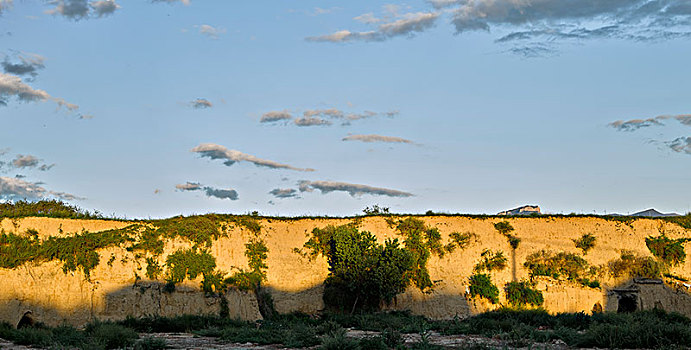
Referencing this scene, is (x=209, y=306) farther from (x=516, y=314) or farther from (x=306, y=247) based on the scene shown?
(x=516, y=314)

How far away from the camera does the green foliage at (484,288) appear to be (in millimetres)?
32469

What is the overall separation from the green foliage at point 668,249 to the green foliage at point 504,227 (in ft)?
23.3

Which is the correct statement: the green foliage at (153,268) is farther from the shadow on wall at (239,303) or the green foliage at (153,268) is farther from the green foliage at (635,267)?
the green foliage at (635,267)

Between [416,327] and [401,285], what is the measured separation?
769cm

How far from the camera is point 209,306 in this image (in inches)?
1155

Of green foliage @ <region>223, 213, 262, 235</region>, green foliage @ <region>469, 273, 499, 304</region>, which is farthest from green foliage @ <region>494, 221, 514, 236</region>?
green foliage @ <region>223, 213, 262, 235</region>

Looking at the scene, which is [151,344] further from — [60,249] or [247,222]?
[247,222]

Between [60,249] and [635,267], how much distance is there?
89.5 feet

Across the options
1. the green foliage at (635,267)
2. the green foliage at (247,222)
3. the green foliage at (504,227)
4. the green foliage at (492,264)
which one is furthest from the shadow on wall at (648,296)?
the green foliage at (247,222)


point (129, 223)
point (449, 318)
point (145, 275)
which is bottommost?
point (449, 318)

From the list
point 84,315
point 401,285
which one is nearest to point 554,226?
point 401,285

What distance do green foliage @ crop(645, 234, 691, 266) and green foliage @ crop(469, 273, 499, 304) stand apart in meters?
8.70

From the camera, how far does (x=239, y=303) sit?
99.1ft

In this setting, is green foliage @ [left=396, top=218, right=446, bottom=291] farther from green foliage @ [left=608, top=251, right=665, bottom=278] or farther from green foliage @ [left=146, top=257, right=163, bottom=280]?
green foliage @ [left=146, top=257, right=163, bottom=280]
